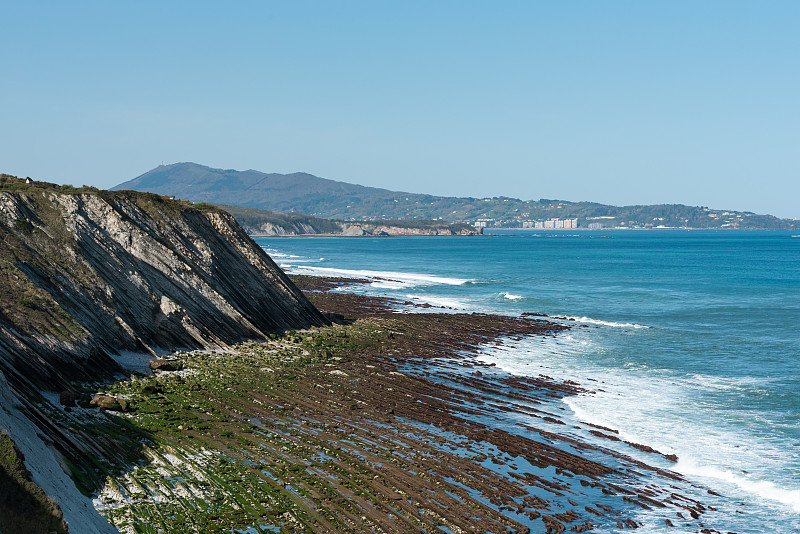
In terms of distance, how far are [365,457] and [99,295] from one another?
20.5 m

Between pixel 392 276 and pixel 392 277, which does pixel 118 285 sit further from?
pixel 392 276

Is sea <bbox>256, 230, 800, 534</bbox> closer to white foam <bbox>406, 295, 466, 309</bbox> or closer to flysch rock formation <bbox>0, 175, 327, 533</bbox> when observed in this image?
white foam <bbox>406, 295, 466, 309</bbox>

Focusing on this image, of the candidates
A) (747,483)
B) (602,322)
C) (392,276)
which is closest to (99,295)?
(747,483)

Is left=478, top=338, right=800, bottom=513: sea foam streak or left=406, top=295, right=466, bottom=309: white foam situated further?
left=406, top=295, right=466, bottom=309: white foam

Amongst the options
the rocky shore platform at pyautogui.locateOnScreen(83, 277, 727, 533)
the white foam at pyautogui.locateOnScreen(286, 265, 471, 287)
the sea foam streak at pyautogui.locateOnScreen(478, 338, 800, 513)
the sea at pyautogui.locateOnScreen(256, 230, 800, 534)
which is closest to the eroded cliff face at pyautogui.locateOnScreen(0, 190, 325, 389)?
the rocky shore platform at pyautogui.locateOnScreen(83, 277, 727, 533)

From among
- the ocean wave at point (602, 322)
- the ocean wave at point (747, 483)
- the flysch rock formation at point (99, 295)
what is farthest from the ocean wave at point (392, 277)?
the ocean wave at point (747, 483)

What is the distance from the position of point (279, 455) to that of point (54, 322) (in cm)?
1487

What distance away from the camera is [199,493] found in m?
19.1

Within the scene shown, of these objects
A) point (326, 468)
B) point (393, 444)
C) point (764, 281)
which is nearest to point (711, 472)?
point (393, 444)

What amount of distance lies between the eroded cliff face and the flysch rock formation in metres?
0.08

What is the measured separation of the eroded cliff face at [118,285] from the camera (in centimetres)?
2938

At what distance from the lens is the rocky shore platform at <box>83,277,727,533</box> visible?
1859 centimetres

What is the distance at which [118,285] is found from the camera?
3831cm

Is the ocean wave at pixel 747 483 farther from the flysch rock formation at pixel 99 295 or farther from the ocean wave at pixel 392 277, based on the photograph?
the ocean wave at pixel 392 277
